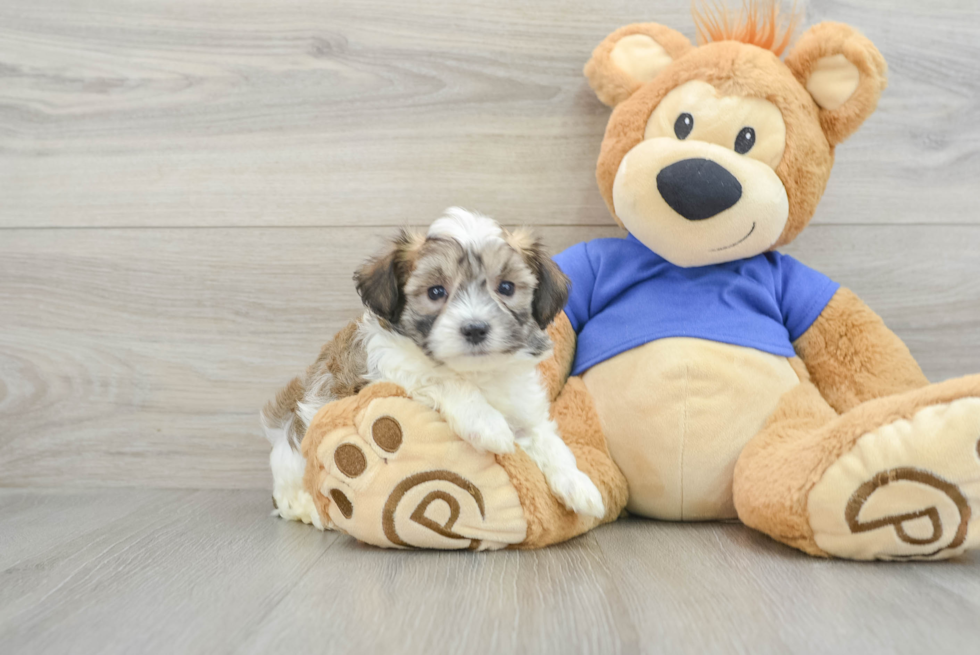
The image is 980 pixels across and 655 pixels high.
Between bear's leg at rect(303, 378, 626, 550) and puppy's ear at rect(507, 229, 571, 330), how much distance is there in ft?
0.94

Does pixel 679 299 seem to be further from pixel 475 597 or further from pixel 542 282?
pixel 475 597

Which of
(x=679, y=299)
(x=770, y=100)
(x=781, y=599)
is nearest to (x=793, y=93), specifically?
(x=770, y=100)

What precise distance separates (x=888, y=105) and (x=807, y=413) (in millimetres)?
952

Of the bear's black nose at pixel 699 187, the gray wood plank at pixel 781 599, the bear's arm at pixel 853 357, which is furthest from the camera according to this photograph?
the bear's arm at pixel 853 357

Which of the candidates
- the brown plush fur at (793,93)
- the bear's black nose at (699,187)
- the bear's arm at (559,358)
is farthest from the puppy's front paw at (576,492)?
the brown plush fur at (793,93)

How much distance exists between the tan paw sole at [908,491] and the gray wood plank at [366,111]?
2.92ft

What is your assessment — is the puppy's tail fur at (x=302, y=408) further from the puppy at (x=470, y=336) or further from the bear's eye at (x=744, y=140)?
the bear's eye at (x=744, y=140)

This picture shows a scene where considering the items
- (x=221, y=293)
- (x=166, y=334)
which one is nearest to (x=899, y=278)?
(x=221, y=293)

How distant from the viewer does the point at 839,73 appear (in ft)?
4.99

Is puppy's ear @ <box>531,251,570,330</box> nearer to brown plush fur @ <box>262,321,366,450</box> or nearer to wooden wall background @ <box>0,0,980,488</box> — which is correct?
brown plush fur @ <box>262,321,366,450</box>

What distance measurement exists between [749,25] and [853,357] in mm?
780

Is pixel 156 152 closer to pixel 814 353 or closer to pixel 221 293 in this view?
pixel 221 293

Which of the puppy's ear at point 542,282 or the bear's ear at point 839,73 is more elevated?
the bear's ear at point 839,73

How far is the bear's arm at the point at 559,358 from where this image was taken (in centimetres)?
162
